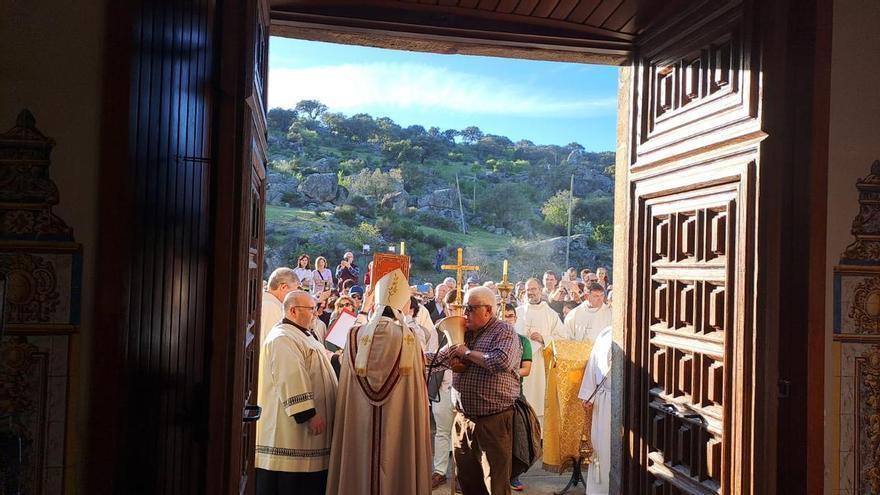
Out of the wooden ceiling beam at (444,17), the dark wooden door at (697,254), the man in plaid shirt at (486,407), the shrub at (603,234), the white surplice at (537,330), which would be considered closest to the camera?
the dark wooden door at (697,254)

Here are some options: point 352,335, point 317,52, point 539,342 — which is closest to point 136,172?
point 352,335

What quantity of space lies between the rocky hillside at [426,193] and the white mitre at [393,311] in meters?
27.2

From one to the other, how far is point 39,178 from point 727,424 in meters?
2.68

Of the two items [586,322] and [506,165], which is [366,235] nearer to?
[506,165]

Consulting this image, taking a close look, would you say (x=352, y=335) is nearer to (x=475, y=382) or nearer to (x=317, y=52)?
(x=475, y=382)

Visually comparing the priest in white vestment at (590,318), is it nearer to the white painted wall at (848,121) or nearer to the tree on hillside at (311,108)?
the white painted wall at (848,121)

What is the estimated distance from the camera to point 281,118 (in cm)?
4184

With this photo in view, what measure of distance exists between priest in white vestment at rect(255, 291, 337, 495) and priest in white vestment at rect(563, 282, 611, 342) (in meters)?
4.29

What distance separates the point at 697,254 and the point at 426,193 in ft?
121

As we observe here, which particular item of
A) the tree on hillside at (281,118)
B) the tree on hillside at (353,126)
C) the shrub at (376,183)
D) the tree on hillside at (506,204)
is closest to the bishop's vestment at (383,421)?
the shrub at (376,183)

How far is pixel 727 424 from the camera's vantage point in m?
3.02

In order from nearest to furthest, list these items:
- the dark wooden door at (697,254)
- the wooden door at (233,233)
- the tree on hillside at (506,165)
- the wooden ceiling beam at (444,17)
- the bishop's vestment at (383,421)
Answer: the wooden door at (233,233)
the dark wooden door at (697,254)
the wooden ceiling beam at (444,17)
the bishop's vestment at (383,421)
the tree on hillside at (506,165)

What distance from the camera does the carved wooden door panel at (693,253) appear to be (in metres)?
2.97

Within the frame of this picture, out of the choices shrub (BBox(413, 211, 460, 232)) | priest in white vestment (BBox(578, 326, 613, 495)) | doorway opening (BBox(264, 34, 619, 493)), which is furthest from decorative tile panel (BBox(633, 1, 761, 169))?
shrub (BBox(413, 211, 460, 232))
